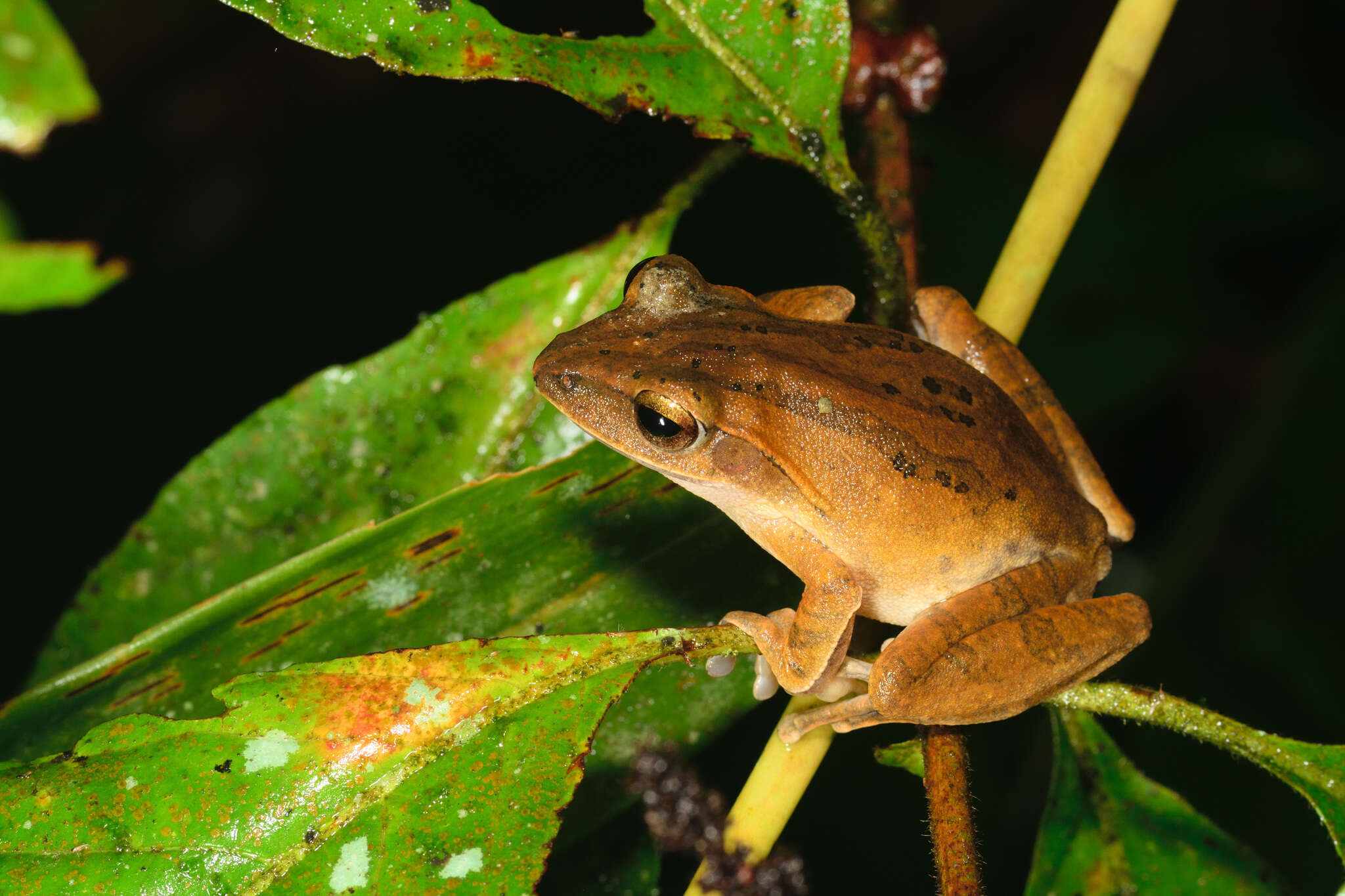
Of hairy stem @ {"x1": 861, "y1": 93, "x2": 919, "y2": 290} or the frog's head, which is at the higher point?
hairy stem @ {"x1": 861, "y1": 93, "x2": 919, "y2": 290}

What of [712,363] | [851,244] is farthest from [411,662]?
[851,244]

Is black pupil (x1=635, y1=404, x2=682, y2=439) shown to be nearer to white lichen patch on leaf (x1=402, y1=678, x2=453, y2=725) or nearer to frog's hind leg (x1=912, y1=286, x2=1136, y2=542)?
white lichen patch on leaf (x1=402, y1=678, x2=453, y2=725)

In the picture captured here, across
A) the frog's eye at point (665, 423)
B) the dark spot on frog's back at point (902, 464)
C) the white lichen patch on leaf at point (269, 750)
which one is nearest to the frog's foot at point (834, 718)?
the dark spot on frog's back at point (902, 464)

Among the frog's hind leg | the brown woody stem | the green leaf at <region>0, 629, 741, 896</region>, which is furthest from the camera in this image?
Answer: the frog's hind leg

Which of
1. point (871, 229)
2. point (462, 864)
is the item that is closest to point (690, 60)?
point (871, 229)

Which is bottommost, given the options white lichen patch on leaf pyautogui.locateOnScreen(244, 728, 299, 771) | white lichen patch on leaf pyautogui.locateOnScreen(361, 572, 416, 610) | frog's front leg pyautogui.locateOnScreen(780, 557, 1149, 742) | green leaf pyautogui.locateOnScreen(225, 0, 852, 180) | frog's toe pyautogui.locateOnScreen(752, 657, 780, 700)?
frog's toe pyautogui.locateOnScreen(752, 657, 780, 700)

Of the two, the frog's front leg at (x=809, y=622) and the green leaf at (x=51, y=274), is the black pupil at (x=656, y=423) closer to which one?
the frog's front leg at (x=809, y=622)

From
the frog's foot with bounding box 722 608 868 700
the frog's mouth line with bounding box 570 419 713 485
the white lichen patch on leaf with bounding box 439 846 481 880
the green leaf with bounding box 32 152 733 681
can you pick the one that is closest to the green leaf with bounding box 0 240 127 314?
the green leaf with bounding box 32 152 733 681

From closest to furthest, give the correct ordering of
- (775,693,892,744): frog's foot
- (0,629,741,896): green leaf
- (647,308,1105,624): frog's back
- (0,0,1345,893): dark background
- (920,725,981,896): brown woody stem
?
1. (0,629,741,896): green leaf
2. (920,725,981,896): brown woody stem
3. (775,693,892,744): frog's foot
4. (647,308,1105,624): frog's back
5. (0,0,1345,893): dark background
